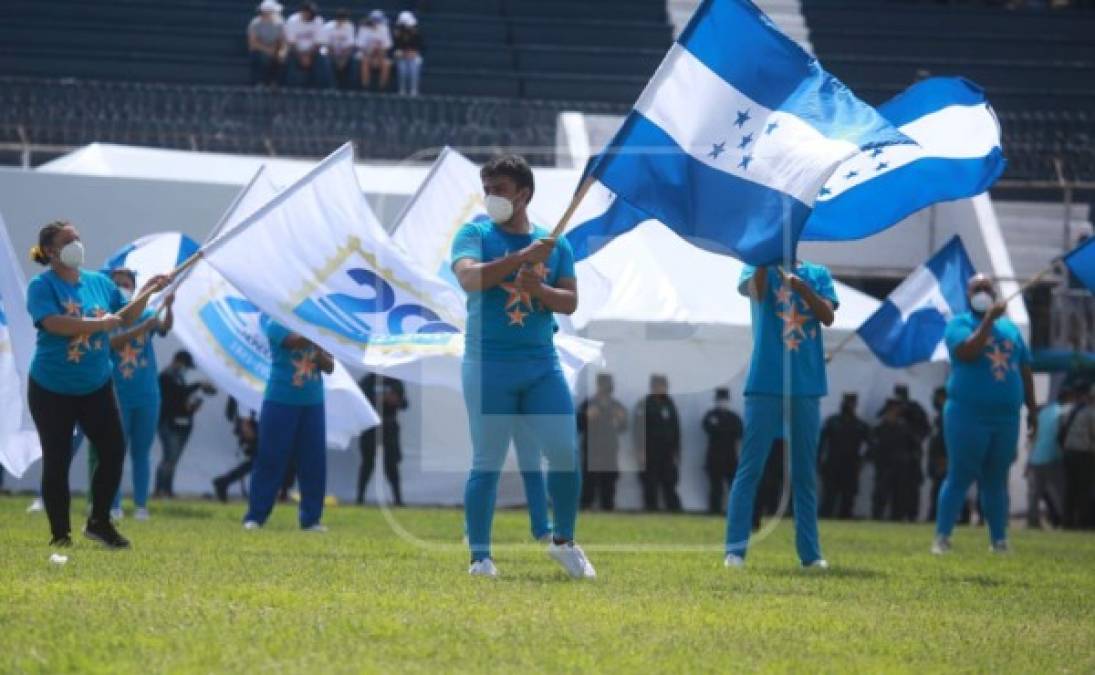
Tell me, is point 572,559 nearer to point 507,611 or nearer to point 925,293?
point 507,611

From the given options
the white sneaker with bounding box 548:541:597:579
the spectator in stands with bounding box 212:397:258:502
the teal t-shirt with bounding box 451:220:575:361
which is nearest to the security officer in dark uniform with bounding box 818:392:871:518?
the spectator in stands with bounding box 212:397:258:502

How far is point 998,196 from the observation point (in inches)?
1155

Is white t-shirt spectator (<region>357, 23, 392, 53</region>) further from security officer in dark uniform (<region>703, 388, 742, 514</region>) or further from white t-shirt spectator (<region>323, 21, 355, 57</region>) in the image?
security officer in dark uniform (<region>703, 388, 742, 514</region>)

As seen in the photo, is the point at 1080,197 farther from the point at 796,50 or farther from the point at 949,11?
the point at 796,50

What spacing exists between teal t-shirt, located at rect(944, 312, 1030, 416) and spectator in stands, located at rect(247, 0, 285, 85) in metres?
16.5

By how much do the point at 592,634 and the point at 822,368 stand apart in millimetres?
4613

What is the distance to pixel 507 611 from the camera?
26.9ft

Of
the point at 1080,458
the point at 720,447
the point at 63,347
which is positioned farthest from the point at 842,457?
the point at 63,347

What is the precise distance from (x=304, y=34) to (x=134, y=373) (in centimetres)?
1406

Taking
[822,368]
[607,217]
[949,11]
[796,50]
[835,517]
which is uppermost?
[949,11]

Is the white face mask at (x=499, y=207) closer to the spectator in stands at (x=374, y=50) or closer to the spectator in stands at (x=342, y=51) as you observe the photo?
the spectator in stands at (x=374, y=50)

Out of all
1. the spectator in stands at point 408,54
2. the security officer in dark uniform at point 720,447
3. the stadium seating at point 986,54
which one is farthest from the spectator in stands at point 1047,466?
the spectator in stands at point 408,54

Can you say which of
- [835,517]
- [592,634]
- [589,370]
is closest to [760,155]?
[592,634]

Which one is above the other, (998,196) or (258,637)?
(998,196)
